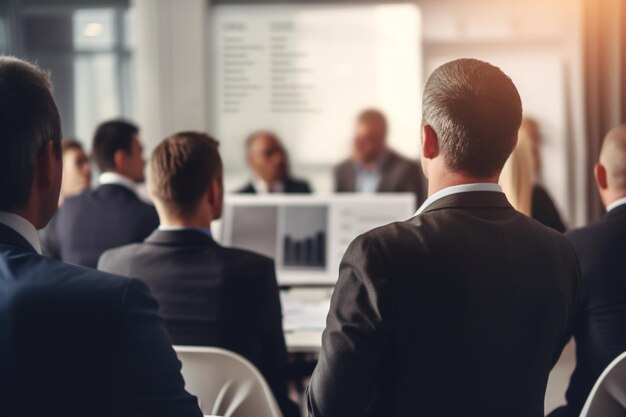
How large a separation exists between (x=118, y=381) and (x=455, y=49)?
18.4ft

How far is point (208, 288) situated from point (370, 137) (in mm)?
3712

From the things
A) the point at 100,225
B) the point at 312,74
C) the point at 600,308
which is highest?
the point at 312,74

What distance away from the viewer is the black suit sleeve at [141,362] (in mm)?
996

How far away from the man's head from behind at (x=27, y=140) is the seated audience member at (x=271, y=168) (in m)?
4.05

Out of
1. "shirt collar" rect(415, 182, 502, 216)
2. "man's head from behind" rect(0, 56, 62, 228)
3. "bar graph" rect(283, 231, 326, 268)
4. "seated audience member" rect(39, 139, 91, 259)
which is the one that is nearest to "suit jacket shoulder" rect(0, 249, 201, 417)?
"man's head from behind" rect(0, 56, 62, 228)

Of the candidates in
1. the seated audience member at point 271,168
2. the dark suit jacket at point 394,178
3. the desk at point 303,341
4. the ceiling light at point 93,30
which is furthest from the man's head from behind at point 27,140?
the ceiling light at point 93,30

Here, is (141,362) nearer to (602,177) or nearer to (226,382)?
(226,382)

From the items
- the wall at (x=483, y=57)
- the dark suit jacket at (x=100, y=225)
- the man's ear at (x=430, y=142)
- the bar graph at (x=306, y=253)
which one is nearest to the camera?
the man's ear at (x=430, y=142)

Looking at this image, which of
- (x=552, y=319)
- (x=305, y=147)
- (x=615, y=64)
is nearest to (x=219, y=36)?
(x=305, y=147)

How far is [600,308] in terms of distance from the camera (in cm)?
206

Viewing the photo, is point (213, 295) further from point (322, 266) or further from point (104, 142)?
point (104, 142)

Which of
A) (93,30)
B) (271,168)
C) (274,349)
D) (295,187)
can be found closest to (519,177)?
(274,349)

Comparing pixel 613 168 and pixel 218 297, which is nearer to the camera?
pixel 218 297

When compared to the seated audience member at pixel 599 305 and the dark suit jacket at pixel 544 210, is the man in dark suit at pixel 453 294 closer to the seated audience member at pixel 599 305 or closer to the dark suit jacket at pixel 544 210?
the seated audience member at pixel 599 305
